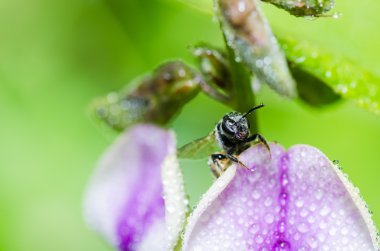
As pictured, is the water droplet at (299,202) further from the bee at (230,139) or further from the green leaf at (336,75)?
the green leaf at (336,75)

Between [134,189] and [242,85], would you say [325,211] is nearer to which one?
[242,85]

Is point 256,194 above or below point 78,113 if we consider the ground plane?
above

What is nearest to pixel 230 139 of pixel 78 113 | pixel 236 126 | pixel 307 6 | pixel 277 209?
pixel 236 126

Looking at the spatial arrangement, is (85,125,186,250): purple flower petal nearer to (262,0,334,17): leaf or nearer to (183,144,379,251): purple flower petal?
(183,144,379,251): purple flower petal

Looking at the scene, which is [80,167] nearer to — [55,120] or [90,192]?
[55,120]

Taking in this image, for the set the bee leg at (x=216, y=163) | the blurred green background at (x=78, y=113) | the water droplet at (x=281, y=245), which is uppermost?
the bee leg at (x=216, y=163)

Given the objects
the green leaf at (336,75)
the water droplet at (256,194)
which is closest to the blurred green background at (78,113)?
the green leaf at (336,75)

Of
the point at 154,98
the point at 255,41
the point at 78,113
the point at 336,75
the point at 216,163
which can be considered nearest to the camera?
the point at 255,41
